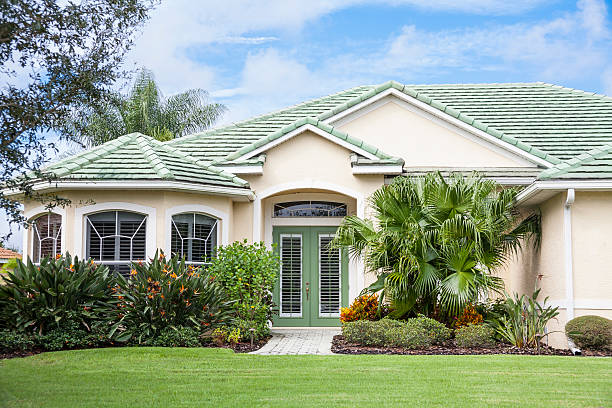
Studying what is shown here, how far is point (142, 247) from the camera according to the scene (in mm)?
14258

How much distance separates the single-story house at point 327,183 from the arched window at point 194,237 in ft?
0.10

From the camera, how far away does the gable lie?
684 inches

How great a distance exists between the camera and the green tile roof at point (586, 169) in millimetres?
13109

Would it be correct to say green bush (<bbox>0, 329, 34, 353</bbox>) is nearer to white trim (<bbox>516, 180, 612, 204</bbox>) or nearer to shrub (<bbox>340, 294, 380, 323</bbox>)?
shrub (<bbox>340, 294, 380, 323</bbox>)

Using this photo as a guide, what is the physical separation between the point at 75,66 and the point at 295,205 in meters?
9.52

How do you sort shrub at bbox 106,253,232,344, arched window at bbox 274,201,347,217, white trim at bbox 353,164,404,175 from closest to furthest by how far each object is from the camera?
1. shrub at bbox 106,253,232,344
2. white trim at bbox 353,164,404,175
3. arched window at bbox 274,201,347,217

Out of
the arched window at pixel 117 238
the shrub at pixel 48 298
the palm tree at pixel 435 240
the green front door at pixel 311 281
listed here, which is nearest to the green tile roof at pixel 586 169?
the palm tree at pixel 435 240

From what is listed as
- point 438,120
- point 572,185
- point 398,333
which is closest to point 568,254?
point 572,185

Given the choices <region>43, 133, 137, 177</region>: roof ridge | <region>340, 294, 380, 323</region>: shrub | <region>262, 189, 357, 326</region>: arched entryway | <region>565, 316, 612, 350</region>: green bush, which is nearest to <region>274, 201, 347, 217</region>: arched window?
<region>262, 189, 357, 326</region>: arched entryway

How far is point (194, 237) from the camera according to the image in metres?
14.8

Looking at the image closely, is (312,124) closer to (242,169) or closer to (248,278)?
(242,169)

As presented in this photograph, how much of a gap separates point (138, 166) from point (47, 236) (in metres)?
2.50

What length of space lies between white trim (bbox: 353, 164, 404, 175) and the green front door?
84.3 inches

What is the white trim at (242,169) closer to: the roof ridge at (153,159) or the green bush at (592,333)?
the roof ridge at (153,159)
